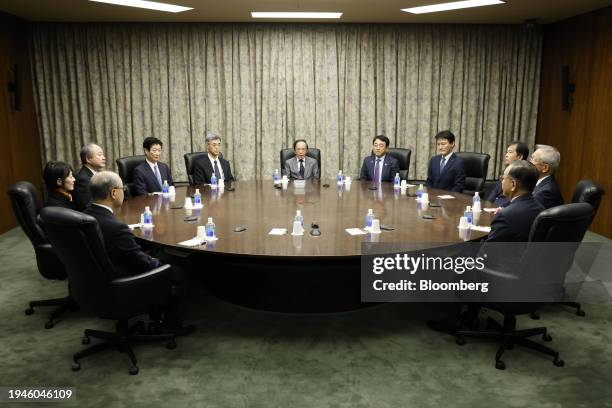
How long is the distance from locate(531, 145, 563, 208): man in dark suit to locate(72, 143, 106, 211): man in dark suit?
3714 mm

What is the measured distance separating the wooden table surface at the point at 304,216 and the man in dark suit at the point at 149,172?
265mm

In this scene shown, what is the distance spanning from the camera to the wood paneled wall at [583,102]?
242 inches

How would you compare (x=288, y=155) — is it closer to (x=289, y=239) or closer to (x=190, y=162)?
(x=190, y=162)

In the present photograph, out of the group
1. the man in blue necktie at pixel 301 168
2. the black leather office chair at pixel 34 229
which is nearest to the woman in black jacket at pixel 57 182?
the black leather office chair at pixel 34 229

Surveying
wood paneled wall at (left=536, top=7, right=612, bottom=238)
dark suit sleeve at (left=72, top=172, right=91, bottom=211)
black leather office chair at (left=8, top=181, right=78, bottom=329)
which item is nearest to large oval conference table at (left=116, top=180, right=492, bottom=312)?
dark suit sleeve at (left=72, top=172, right=91, bottom=211)

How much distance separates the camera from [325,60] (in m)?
7.61

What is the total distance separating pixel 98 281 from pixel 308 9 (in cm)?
466

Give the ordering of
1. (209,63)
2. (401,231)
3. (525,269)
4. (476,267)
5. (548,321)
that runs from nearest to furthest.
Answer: (525,269)
(476,267)
(401,231)
(548,321)
(209,63)

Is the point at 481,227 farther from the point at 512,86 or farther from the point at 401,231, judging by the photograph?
the point at 512,86

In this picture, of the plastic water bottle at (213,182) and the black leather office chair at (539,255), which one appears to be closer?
the black leather office chair at (539,255)

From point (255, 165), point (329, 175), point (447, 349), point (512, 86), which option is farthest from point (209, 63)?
point (447, 349)

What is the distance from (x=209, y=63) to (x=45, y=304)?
4.76 metres

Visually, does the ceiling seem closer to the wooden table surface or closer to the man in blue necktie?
the man in blue necktie

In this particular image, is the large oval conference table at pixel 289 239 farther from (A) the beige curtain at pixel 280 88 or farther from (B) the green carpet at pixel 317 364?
(A) the beige curtain at pixel 280 88
